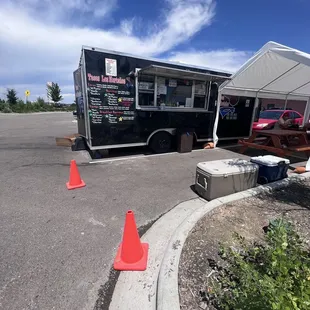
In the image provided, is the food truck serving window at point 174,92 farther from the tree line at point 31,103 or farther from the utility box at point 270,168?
the tree line at point 31,103

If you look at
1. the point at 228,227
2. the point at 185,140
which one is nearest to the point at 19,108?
the point at 185,140

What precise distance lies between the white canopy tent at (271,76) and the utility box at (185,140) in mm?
1168

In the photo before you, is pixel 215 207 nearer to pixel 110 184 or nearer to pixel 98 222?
A: pixel 98 222

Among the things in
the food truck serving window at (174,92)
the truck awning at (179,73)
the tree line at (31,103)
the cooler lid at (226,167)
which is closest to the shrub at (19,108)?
the tree line at (31,103)

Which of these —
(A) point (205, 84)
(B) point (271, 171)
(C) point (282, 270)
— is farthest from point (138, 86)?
(C) point (282, 270)

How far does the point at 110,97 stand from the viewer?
5.83 m

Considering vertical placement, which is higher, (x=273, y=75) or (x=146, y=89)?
(x=273, y=75)

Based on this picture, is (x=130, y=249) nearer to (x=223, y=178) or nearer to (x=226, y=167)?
(x=223, y=178)

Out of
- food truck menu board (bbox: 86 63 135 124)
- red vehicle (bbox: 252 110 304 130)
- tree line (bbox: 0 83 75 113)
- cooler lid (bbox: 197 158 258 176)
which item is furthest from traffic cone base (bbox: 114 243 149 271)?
tree line (bbox: 0 83 75 113)

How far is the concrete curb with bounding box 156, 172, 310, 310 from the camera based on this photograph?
1.69 m

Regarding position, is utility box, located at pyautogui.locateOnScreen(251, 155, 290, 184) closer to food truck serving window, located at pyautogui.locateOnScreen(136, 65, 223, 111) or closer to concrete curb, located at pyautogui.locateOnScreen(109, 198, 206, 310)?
concrete curb, located at pyautogui.locateOnScreen(109, 198, 206, 310)

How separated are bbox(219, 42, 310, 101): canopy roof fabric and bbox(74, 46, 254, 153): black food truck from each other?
670 mm

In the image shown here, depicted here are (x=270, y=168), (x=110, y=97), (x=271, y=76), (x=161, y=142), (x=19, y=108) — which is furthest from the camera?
(x=19, y=108)

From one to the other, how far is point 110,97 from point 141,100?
106 cm
